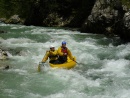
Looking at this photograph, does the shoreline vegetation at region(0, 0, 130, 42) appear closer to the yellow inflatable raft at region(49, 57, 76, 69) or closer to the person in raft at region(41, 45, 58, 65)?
the yellow inflatable raft at region(49, 57, 76, 69)

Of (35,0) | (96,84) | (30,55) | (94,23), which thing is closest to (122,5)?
(94,23)

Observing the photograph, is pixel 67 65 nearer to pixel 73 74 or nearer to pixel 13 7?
pixel 73 74

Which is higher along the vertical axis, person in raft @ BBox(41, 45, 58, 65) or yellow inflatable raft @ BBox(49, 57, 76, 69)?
person in raft @ BBox(41, 45, 58, 65)

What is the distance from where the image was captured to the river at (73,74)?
1212 centimetres

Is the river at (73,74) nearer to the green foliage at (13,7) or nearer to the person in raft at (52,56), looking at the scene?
the person in raft at (52,56)

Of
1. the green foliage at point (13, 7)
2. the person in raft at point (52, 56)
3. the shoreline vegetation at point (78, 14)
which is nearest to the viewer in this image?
the person in raft at point (52, 56)

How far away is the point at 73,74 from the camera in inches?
572

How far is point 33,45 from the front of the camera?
839 inches

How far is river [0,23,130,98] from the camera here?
12.1m

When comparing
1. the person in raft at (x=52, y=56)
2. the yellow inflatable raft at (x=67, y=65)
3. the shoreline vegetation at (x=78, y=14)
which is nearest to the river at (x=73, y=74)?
the yellow inflatable raft at (x=67, y=65)

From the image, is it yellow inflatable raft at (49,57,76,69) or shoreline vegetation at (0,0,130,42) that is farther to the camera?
shoreline vegetation at (0,0,130,42)

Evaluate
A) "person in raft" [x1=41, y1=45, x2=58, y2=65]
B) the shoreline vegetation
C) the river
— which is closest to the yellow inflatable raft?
the river

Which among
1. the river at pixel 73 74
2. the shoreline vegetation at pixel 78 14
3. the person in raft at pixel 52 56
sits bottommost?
the river at pixel 73 74

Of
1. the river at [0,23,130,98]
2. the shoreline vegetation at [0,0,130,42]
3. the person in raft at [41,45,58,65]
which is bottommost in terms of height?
the river at [0,23,130,98]
